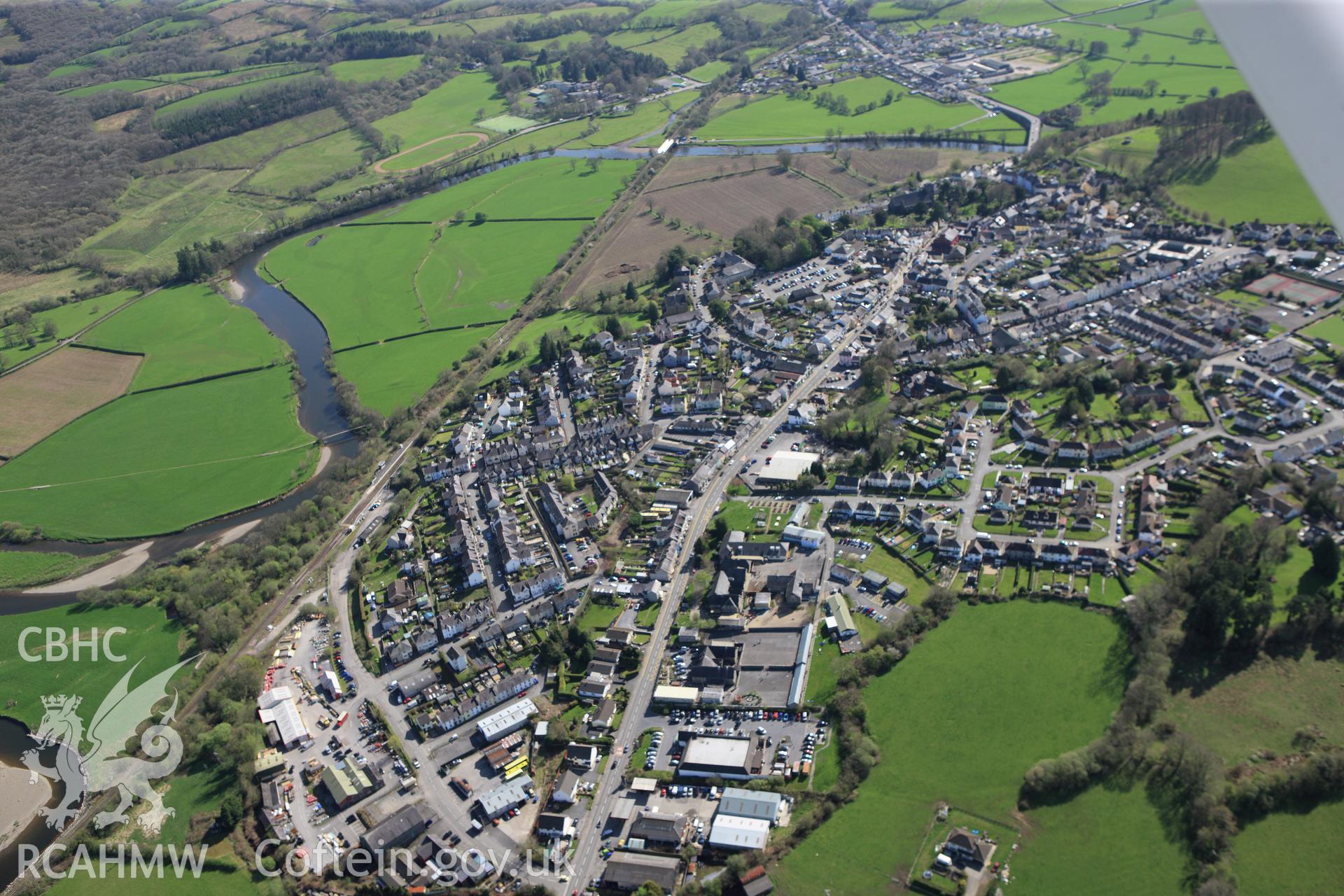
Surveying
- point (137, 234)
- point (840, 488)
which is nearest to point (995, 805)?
point (840, 488)

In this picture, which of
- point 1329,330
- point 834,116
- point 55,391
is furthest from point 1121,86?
point 55,391

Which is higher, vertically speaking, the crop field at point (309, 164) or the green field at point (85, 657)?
the crop field at point (309, 164)

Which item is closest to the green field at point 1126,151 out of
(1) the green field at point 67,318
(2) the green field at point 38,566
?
(2) the green field at point 38,566

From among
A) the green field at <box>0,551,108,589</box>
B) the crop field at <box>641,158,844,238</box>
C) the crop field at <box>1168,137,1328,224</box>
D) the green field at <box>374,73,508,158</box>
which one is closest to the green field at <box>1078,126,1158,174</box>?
the crop field at <box>1168,137,1328,224</box>

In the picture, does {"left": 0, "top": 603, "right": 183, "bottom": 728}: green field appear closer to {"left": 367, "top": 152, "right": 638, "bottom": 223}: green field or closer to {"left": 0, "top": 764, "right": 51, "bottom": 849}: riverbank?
{"left": 0, "top": 764, "right": 51, "bottom": 849}: riverbank

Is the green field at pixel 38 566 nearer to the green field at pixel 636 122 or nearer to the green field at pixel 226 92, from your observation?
the green field at pixel 636 122

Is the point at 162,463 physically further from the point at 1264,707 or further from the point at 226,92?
the point at 226,92

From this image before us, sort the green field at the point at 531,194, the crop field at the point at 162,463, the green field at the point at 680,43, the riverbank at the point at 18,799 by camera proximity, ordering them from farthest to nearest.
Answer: the green field at the point at 680,43
the green field at the point at 531,194
the crop field at the point at 162,463
the riverbank at the point at 18,799
